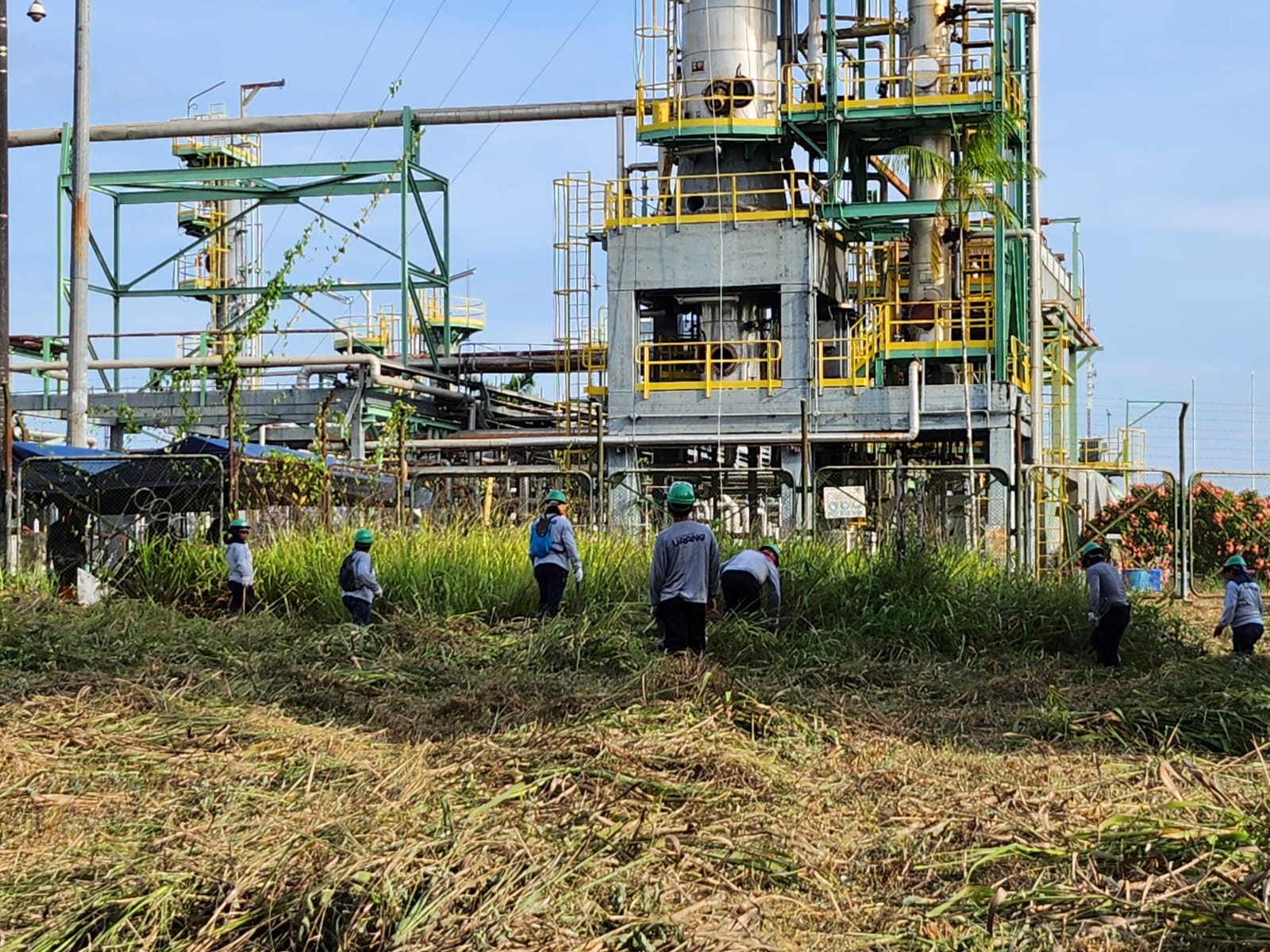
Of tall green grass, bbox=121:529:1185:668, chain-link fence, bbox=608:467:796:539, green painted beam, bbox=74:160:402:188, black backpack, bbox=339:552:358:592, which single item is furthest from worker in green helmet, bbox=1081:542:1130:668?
green painted beam, bbox=74:160:402:188

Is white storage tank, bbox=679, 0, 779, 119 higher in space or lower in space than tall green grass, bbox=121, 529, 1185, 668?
higher

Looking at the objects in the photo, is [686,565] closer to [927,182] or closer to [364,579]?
[364,579]

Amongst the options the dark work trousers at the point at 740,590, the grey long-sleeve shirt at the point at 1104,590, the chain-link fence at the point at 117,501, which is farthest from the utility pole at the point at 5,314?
the grey long-sleeve shirt at the point at 1104,590

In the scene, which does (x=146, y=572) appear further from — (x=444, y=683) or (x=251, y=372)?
(x=251, y=372)

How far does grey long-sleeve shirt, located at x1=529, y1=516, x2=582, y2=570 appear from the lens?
588 inches

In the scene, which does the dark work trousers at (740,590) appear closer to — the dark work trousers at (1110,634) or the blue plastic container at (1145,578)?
the dark work trousers at (1110,634)

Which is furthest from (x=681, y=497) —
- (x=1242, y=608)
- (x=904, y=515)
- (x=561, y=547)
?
(x=904, y=515)

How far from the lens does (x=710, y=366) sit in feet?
90.0

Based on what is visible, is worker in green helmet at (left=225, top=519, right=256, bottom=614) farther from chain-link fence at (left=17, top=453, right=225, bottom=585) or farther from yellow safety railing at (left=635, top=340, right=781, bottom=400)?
yellow safety railing at (left=635, top=340, right=781, bottom=400)

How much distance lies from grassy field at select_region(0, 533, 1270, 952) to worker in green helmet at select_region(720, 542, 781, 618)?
440mm

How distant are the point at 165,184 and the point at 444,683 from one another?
23048 millimetres

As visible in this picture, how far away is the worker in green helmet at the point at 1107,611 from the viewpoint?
13023 millimetres

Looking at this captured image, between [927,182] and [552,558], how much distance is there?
47.9 feet

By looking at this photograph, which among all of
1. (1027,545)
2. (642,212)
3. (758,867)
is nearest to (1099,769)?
(758,867)
